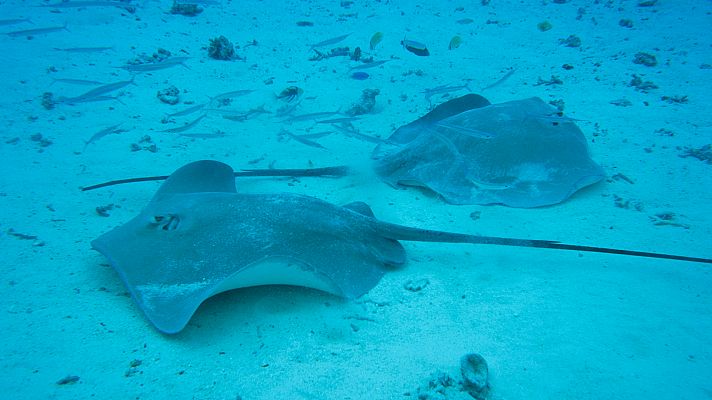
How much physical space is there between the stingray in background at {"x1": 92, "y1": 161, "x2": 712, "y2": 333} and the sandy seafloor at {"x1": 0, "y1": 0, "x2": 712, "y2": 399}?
0.26 metres

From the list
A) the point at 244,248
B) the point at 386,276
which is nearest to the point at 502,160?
the point at 386,276

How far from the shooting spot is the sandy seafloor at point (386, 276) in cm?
221

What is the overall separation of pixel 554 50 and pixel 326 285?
966 cm

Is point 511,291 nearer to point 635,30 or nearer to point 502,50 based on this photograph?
point 502,50

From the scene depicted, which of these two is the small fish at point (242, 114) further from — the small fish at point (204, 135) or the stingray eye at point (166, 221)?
the stingray eye at point (166, 221)

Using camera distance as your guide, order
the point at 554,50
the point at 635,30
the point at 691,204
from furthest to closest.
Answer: the point at 635,30 < the point at 554,50 < the point at 691,204

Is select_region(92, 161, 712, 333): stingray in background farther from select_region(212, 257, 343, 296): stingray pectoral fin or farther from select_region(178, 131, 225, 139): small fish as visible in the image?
select_region(178, 131, 225, 139): small fish

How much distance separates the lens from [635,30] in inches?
396

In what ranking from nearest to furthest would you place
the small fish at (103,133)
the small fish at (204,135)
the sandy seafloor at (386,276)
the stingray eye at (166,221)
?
the sandy seafloor at (386,276)
the stingray eye at (166,221)
the small fish at (103,133)
the small fish at (204,135)

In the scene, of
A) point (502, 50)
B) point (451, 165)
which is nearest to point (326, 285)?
point (451, 165)

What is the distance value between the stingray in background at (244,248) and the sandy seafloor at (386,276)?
0.86ft

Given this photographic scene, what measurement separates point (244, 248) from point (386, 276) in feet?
4.19

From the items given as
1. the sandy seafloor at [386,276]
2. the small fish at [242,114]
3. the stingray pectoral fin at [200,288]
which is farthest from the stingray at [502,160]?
the small fish at [242,114]

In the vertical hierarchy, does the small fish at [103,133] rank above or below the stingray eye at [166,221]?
below
